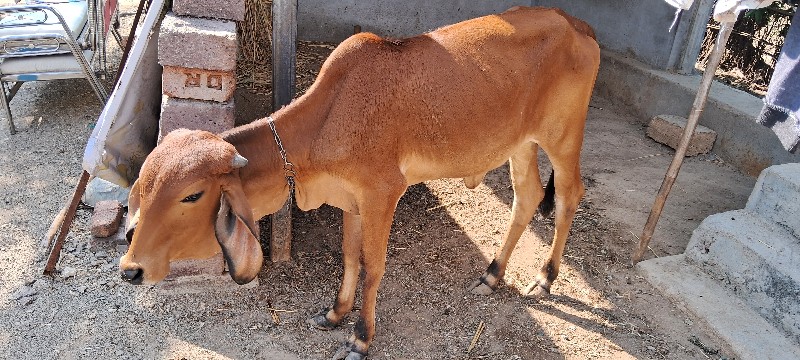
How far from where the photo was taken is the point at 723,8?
3.38m

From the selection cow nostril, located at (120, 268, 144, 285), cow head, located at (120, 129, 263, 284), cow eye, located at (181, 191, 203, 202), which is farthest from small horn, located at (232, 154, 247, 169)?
cow nostril, located at (120, 268, 144, 285)

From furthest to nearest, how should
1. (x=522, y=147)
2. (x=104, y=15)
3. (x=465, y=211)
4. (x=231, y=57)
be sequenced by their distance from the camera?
(x=104, y=15)
(x=465, y=211)
(x=522, y=147)
(x=231, y=57)

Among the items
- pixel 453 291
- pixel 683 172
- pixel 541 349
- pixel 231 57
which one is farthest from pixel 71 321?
pixel 683 172

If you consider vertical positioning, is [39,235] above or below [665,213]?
below

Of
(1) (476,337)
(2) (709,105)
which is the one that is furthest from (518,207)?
(2) (709,105)

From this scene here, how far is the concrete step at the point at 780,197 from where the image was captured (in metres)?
3.98

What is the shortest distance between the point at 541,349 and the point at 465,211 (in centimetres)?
148

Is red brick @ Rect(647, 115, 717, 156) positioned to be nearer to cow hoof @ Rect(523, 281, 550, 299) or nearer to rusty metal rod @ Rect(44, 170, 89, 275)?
cow hoof @ Rect(523, 281, 550, 299)

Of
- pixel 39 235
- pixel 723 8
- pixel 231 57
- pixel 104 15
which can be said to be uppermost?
pixel 723 8

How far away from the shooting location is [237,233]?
251 centimetres

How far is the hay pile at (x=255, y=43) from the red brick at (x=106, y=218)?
2085 millimetres

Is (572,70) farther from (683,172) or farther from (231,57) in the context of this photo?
(683,172)

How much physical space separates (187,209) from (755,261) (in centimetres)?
326

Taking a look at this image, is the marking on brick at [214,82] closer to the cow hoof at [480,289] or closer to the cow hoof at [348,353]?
the cow hoof at [348,353]
